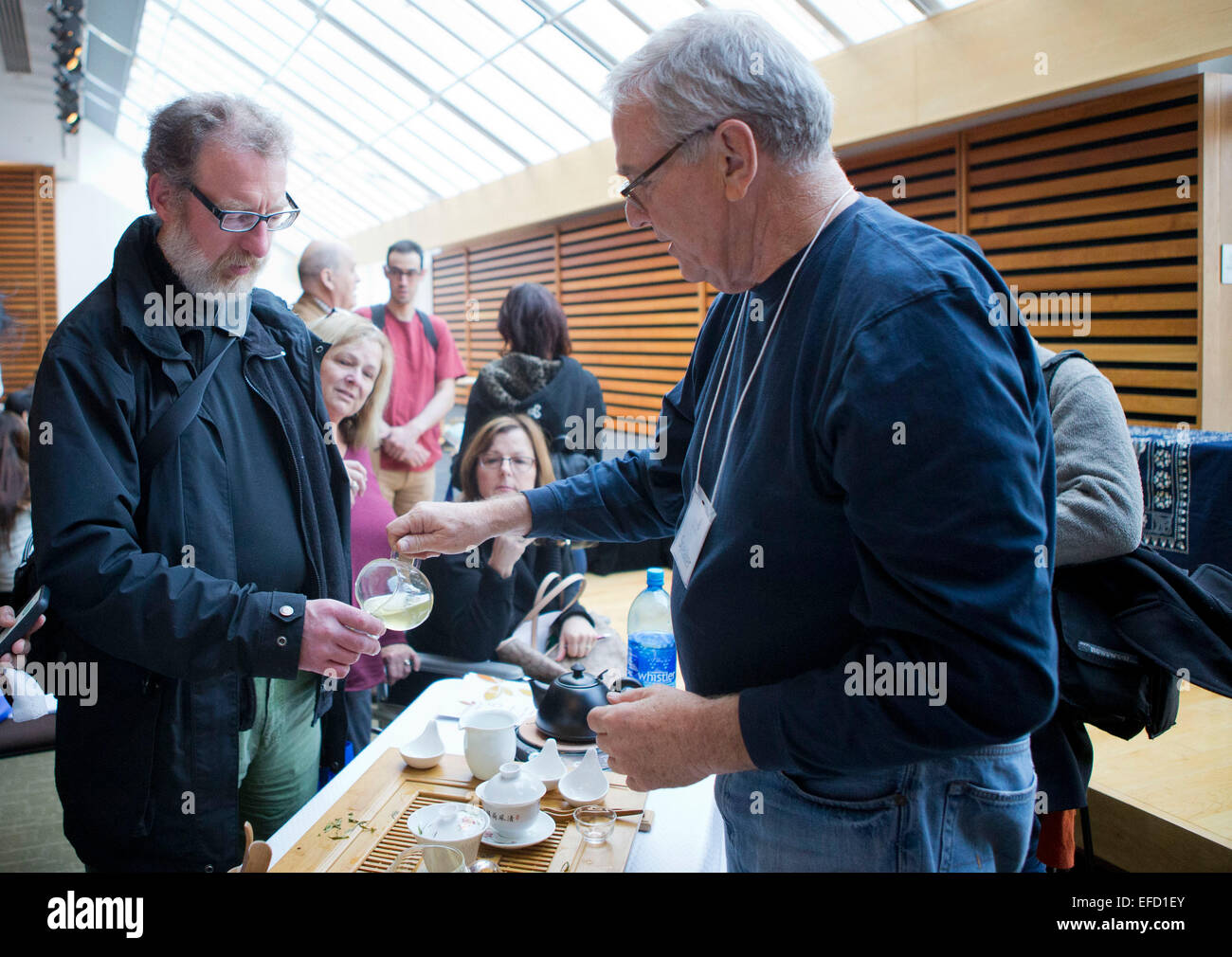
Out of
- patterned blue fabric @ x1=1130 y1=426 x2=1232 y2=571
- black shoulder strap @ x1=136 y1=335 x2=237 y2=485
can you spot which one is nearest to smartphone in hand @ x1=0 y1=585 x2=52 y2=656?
black shoulder strap @ x1=136 y1=335 x2=237 y2=485

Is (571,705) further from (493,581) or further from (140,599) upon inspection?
(493,581)

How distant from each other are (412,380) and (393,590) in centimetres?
296

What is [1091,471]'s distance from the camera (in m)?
1.91

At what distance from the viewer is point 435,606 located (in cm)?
277

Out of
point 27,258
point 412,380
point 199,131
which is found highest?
point 27,258

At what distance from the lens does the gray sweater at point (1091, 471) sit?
1762 mm

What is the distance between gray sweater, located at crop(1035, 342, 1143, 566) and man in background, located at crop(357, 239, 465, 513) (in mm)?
2896

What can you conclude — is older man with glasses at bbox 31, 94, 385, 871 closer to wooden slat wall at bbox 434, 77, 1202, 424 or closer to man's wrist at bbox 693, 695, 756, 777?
man's wrist at bbox 693, 695, 756, 777

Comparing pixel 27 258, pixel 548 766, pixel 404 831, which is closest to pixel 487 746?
pixel 548 766

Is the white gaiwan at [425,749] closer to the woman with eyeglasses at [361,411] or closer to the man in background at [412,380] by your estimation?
the woman with eyeglasses at [361,411]

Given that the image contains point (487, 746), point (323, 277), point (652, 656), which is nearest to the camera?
point (487, 746)

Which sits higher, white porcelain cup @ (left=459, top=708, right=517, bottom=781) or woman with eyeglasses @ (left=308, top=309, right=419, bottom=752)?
woman with eyeglasses @ (left=308, top=309, right=419, bottom=752)

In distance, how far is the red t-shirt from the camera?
4.17 m

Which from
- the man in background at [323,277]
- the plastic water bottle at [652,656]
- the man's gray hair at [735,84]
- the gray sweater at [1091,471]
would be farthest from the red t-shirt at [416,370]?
the man's gray hair at [735,84]
